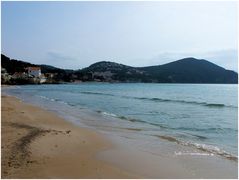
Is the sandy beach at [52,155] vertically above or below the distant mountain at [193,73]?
below

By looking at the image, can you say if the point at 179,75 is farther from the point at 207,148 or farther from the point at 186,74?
the point at 207,148

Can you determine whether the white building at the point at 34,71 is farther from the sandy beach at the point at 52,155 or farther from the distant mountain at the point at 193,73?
the sandy beach at the point at 52,155

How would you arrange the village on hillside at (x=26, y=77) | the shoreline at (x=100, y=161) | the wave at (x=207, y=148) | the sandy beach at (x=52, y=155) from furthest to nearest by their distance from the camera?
the village on hillside at (x=26, y=77) → the wave at (x=207, y=148) → the shoreline at (x=100, y=161) → the sandy beach at (x=52, y=155)

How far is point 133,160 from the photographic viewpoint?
9500mm

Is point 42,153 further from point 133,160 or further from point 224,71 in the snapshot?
point 224,71

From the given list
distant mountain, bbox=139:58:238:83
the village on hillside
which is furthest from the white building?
distant mountain, bbox=139:58:238:83

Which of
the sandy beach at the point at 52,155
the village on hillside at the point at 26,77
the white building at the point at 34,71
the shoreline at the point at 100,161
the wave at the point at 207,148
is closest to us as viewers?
the sandy beach at the point at 52,155

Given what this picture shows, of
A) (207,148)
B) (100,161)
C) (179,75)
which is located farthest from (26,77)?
(100,161)

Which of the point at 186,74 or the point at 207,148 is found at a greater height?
the point at 186,74

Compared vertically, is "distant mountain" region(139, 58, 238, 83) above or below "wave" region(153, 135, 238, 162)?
above

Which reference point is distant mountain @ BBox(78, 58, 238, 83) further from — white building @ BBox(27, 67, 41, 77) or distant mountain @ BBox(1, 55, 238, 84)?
white building @ BBox(27, 67, 41, 77)

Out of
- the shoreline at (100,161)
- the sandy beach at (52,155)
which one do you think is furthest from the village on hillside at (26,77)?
the shoreline at (100,161)

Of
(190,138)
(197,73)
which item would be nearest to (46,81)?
(197,73)

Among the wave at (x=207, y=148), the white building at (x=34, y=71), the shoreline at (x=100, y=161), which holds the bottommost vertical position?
the wave at (x=207, y=148)
